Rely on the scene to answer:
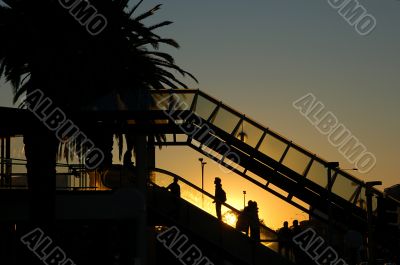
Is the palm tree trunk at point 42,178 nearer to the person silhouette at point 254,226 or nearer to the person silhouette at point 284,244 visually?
the person silhouette at point 254,226

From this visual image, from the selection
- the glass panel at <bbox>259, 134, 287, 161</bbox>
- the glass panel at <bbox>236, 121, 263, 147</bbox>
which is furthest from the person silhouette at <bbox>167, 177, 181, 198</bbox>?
the glass panel at <bbox>259, 134, 287, 161</bbox>

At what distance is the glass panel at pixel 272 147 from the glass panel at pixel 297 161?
251 mm

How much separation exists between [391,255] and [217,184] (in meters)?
5.61

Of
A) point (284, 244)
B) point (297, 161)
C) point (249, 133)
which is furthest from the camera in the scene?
point (249, 133)

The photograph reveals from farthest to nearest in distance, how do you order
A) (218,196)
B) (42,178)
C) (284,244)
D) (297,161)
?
(218,196) → (297,161) → (284,244) → (42,178)

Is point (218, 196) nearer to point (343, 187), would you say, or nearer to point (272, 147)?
point (272, 147)

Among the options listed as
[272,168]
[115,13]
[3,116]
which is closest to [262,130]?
[272,168]

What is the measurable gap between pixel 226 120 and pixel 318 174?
3.21m

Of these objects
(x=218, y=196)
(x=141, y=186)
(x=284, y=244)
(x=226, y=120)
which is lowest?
(x=141, y=186)

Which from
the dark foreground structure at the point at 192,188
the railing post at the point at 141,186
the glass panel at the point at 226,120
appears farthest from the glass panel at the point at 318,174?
the railing post at the point at 141,186

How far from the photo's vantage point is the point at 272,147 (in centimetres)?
2783

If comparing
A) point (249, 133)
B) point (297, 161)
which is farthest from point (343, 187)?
point (249, 133)

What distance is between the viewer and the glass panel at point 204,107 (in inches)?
1134

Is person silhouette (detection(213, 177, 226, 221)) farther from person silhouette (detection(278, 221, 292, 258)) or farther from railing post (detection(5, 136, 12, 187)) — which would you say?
railing post (detection(5, 136, 12, 187))
